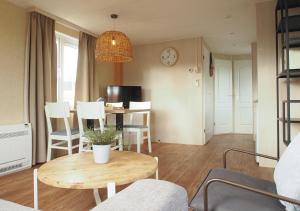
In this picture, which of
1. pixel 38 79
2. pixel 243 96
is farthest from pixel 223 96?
pixel 38 79

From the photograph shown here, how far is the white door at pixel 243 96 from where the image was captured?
6.44 m

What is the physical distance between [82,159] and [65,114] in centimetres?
144

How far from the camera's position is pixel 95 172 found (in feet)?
4.56

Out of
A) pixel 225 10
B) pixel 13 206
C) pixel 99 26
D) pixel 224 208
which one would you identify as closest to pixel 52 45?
pixel 99 26

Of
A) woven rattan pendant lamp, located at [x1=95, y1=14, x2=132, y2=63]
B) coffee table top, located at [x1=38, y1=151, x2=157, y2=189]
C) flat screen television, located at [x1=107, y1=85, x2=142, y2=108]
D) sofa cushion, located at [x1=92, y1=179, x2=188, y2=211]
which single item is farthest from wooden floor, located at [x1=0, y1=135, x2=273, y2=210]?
woven rattan pendant lamp, located at [x1=95, y1=14, x2=132, y2=63]

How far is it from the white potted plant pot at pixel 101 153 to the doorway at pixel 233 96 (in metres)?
5.28

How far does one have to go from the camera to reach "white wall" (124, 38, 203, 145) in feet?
15.6

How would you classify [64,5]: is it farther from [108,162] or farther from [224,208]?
[224,208]

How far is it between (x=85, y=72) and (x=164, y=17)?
176 centimetres

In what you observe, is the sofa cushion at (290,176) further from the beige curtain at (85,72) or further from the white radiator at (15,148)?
the beige curtain at (85,72)

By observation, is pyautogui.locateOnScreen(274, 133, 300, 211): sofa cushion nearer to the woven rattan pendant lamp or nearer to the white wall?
the woven rattan pendant lamp

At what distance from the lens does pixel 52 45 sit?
3.52m

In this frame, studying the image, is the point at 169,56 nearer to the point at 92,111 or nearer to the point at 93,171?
the point at 92,111

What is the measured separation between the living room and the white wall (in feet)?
0.07
